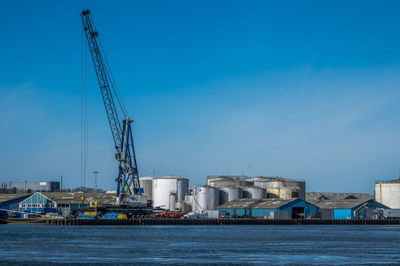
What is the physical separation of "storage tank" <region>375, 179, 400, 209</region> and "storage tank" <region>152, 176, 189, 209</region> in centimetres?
3823

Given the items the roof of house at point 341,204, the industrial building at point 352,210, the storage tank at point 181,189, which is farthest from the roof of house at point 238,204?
the roof of house at point 341,204

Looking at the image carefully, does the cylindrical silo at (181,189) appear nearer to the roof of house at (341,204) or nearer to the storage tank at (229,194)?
the storage tank at (229,194)

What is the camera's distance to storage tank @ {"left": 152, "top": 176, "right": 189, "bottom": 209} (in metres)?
134


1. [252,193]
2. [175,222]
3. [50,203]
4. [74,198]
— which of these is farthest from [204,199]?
[50,203]

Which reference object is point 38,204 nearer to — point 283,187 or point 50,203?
point 50,203

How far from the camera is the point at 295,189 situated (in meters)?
133

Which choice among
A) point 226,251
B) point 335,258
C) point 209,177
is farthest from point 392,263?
point 209,177

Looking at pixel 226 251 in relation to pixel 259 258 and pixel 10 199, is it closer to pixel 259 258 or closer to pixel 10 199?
pixel 259 258

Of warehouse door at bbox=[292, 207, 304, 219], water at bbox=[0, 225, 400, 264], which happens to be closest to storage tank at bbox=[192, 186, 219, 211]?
warehouse door at bbox=[292, 207, 304, 219]

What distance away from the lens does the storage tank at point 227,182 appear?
138 metres

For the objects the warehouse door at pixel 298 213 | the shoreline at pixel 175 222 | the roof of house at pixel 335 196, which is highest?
the roof of house at pixel 335 196

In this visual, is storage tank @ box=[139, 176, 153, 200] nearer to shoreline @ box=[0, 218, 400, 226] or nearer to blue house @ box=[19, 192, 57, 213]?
blue house @ box=[19, 192, 57, 213]

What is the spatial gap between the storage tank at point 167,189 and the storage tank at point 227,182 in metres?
6.88

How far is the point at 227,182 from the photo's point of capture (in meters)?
138
